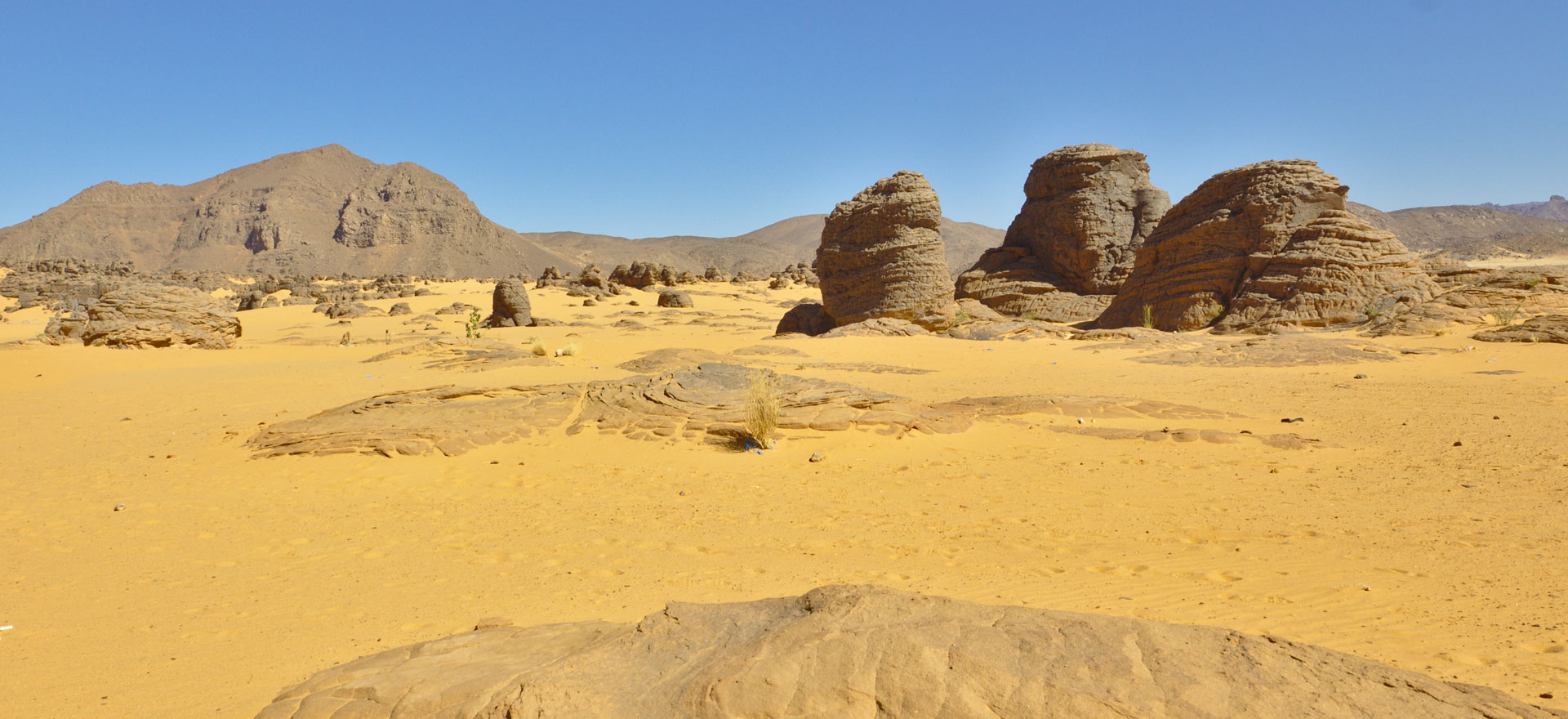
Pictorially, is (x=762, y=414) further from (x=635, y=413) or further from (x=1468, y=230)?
(x=1468, y=230)

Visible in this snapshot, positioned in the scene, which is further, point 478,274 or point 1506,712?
point 478,274

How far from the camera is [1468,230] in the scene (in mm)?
70812

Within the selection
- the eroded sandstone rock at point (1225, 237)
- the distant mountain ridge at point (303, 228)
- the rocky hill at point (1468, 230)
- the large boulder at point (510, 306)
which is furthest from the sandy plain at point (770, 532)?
the distant mountain ridge at point (303, 228)

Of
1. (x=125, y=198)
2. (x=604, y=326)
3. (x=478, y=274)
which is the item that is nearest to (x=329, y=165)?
(x=125, y=198)

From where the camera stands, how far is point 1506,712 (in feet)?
5.85

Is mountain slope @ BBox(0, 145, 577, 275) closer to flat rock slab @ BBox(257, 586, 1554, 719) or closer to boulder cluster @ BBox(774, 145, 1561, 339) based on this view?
boulder cluster @ BBox(774, 145, 1561, 339)

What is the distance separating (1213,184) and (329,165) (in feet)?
338

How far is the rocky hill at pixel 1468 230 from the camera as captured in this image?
4888 cm

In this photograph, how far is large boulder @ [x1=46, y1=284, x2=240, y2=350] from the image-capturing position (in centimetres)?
1302

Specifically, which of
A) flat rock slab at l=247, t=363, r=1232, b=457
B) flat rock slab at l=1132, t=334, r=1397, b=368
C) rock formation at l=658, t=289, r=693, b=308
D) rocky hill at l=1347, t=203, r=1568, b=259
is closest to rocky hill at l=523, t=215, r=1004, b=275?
rocky hill at l=1347, t=203, r=1568, b=259

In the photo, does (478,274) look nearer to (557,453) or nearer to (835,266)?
(835,266)

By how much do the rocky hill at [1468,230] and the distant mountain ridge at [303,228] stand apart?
39.3m

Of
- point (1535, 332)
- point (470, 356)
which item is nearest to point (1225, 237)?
point (1535, 332)

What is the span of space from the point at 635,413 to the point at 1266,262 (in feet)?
48.7
